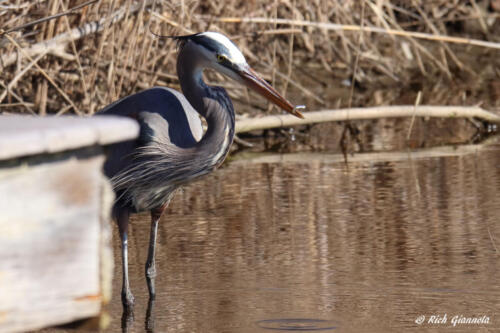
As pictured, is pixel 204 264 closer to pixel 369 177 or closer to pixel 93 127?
pixel 369 177

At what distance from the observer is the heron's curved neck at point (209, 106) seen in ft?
15.6

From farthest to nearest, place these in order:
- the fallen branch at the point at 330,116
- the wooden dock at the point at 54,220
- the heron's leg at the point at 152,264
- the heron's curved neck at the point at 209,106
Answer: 1. the fallen branch at the point at 330,116
2. the heron's leg at the point at 152,264
3. the heron's curved neck at the point at 209,106
4. the wooden dock at the point at 54,220

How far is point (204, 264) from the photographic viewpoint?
17.7 feet

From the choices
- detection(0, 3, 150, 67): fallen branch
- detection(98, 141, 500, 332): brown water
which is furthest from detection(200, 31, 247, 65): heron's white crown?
detection(0, 3, 150, 67): fallen branch

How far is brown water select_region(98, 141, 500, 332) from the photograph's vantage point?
180 inches

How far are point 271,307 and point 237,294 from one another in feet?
0.82

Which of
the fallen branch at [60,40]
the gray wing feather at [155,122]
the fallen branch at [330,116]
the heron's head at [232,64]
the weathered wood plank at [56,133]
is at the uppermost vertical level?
the fallen branch at [60,40]

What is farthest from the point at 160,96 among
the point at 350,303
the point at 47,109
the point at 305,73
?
the point at 305,73

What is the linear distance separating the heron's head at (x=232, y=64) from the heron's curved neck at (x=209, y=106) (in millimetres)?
75

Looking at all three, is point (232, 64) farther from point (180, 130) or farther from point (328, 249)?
point (328, 249)

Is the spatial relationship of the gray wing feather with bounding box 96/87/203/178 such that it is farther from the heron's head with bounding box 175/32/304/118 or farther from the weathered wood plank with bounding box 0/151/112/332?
the weathered wood plank with bounding box 0/151/112/332

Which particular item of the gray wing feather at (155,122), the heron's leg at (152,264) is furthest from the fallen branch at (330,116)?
the gray wing feather at (155,122)

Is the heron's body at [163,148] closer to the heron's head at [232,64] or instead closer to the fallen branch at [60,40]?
the heron's head at [232,64]

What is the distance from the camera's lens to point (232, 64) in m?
4.79
